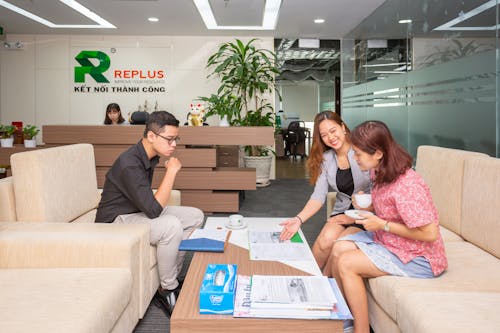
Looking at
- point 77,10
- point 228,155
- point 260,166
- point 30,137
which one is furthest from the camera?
point 260,166

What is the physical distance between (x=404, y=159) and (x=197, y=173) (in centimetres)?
333

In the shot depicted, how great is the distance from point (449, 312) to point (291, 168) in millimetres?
8414

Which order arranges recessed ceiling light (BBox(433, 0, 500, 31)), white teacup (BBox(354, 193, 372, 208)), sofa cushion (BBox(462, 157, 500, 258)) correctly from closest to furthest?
white teacup (BBox(354, 193, 372, 208)), sofa cushion (BBox(462, 157, 500, 258)), recessed ceiling light (BBox(433, 0, 500, 31))

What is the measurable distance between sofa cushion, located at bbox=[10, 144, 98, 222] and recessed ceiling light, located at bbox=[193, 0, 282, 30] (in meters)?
3.55

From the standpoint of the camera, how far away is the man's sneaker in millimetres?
2381

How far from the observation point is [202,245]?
2.06 m

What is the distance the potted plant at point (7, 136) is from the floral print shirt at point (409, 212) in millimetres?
4593

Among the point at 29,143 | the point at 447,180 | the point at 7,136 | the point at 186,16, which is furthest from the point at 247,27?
the point at 447,180

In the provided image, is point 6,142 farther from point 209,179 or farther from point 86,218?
point 86,218

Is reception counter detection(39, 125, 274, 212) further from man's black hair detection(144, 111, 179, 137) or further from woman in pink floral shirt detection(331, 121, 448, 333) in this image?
woman in pink floral shirt detection(331, 121, 448, 333)

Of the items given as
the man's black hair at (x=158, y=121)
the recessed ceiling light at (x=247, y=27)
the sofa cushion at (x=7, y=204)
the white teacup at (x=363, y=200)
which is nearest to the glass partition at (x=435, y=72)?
the recessed ceiling light at (x=247, y=27)

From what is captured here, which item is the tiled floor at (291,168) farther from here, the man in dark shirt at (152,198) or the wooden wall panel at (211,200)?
the man in dark shirt at (152,198)

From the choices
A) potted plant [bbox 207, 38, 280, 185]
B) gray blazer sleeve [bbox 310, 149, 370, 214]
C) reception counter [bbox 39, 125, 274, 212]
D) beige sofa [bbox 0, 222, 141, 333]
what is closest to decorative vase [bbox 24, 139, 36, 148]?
reception counter [bbox 39, 125, 274, 212]

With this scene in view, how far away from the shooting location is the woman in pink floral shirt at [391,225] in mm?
1767
